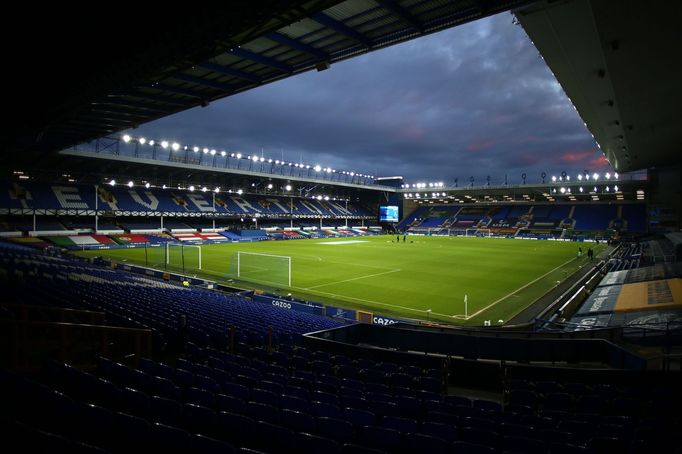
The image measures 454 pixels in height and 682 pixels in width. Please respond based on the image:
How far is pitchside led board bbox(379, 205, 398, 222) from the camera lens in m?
97.0

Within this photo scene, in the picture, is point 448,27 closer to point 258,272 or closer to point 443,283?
point 443,283

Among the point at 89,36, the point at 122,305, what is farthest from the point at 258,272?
the point at 89,36

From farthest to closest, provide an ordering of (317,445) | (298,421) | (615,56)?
1. (615,56)
2. (298,421)
3. (317,445)

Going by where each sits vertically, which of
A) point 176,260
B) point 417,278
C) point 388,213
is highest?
point 388,213

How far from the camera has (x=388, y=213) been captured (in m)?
98.0

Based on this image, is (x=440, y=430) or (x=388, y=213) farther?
(x=388, y=213)

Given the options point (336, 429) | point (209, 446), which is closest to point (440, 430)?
point (336, 429)

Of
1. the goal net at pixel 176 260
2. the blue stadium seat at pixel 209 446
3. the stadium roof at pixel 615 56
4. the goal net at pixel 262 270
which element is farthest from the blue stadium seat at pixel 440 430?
the goal net at pixel 176 260

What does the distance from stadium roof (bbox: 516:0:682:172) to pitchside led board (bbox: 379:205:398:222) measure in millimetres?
74284

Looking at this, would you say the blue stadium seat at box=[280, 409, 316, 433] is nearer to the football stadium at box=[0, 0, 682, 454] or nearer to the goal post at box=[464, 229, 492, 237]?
the football stadium at box=[0, 0, 682, 454]

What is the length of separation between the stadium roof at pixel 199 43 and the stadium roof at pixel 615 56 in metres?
2.44

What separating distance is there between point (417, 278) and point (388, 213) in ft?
224

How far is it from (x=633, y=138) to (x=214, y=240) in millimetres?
55964

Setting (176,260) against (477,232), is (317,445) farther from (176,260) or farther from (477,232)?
Result: (477,232)
